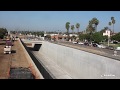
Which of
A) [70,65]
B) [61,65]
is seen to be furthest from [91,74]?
[61,65]

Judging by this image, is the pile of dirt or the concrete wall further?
the concrete wall

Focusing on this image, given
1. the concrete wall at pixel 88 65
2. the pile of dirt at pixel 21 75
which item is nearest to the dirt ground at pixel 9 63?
the pile of dirt at pixel 21 75

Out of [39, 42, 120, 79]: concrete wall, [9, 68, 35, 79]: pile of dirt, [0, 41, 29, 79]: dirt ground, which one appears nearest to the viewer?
[9, 68, 35, 79]: pile of dirt

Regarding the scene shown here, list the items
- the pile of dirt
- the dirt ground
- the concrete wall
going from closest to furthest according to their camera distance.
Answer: the pile of dirt → the dirt ground → the concrete wall

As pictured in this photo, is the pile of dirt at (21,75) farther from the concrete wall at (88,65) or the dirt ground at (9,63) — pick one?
the concrete wall at (88,65)

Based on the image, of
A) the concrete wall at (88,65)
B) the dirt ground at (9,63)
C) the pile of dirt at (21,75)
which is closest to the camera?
the pile of dirt at (21,75)

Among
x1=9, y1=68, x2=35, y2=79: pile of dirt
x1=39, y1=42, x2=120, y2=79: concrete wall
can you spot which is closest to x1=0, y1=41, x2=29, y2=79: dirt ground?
x1=9, y1=68, x2=35, y2=79: pile of dirt

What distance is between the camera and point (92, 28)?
106562 mm

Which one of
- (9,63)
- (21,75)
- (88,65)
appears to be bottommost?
(88,65)

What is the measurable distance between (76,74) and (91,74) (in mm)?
7398

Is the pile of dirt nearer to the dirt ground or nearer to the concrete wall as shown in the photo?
the dirt ground

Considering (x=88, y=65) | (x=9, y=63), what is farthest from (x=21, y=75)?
(x=88, y=65)

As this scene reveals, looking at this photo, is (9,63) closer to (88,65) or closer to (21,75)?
(21,75)

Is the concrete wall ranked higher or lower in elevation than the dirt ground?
lower
